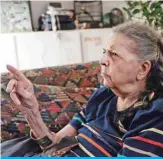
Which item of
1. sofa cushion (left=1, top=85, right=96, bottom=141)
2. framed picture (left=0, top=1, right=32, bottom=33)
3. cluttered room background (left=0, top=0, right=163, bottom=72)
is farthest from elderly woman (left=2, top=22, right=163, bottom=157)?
framed picture (left=0, top=1, right=32, bottom=33)

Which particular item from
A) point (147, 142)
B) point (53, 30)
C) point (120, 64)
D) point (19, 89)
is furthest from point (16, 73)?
point (53, 30)

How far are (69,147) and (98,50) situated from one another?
2903 millimetres

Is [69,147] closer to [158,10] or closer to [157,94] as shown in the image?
[157,94]

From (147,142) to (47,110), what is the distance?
796 millimetres

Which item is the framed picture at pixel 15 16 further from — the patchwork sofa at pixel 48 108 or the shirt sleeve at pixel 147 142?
the shirt sleeve at pixel 147 142

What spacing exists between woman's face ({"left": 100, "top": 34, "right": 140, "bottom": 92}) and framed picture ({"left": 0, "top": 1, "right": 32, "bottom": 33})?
2.70 meters

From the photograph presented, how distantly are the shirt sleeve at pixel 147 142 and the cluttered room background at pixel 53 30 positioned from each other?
245 centimetres

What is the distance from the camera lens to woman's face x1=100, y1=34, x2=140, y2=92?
3.35 feet

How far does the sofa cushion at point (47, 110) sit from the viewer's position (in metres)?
1.54

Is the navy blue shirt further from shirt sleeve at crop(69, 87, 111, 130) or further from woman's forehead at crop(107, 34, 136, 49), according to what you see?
woman's forehead at crop(107, 34, 136, 49)

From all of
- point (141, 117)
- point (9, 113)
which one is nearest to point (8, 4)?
point (9, 113)

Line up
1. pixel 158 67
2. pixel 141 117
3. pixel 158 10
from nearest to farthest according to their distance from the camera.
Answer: pixel 141 117
pixel 158 67
pixel 158 10

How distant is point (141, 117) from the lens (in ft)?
3.10

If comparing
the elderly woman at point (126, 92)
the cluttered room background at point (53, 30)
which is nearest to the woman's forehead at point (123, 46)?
the elderly woman at point (126, 92)
